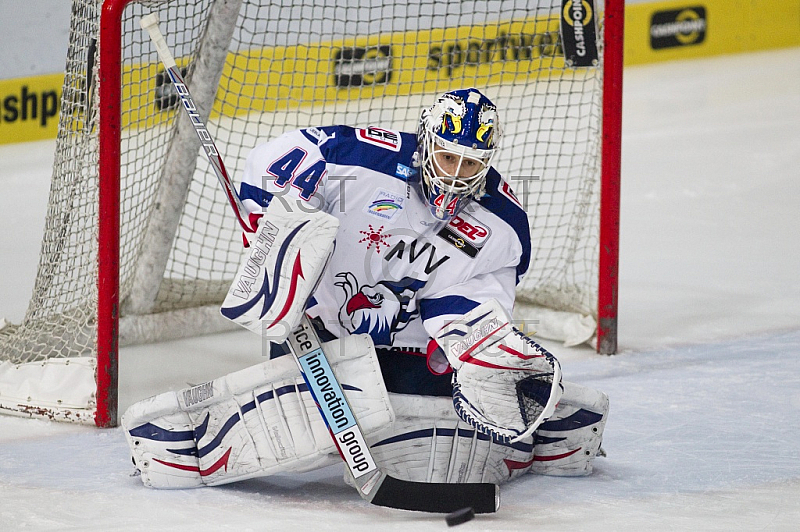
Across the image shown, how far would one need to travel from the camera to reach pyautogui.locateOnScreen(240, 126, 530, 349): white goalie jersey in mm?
2346

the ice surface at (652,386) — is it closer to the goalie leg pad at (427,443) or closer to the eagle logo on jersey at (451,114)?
the goalie leg pad at (427,443)

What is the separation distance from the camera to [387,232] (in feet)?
7.86

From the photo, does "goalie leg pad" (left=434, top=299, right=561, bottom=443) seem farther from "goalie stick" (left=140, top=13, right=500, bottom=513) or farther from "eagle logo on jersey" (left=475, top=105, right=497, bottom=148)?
"eagle logo on jersey" (left=475, top=105, right=497, bottom=148)

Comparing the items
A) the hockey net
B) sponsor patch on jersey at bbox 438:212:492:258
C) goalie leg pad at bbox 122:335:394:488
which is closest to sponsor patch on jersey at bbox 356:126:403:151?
sponsor patch on jersey at bbox 438:212:492:258

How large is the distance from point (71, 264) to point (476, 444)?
134 cm

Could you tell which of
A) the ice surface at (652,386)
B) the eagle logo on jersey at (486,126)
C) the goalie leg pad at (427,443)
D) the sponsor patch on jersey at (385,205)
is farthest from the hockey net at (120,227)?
the eagle logo on jersey at (486,126)

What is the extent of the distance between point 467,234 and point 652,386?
108cm

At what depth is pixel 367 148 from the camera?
7.81 feet

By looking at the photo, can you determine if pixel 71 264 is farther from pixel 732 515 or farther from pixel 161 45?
pixel 732 515

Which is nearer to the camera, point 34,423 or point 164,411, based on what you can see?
point 164,411

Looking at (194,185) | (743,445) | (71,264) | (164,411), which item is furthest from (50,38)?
(743,445)

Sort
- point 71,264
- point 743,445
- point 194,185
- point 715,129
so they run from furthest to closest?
point 715,129 → point 194,185 → point 71,264 → point 743,445

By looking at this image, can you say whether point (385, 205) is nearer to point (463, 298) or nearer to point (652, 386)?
A: point (463, 298)

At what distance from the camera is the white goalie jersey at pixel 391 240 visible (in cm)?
235
